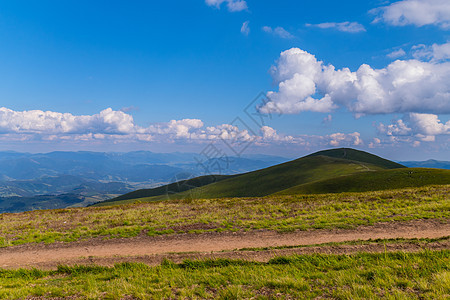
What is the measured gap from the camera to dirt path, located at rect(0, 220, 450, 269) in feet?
50.5

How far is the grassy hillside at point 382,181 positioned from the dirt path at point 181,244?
2016 inches

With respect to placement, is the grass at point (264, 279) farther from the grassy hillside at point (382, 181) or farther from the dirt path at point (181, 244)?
the grassy hillside at point (382, 181)

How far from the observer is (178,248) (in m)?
17.4

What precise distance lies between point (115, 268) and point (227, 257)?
19.5ft

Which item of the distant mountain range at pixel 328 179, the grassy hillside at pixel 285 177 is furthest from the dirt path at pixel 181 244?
the grassy hillside at pixel 285 177

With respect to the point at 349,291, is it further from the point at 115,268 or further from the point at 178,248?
the point at 178,248

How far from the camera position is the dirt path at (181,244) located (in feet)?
50.5

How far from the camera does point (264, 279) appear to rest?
9125 mm

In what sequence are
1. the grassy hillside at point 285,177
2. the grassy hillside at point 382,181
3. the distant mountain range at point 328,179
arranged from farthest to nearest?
the grassy hillside at point 285,177
the distant mountain range at point 328,179
the grassy hillside at point 382,181

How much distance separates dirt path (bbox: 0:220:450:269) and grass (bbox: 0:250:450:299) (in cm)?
229

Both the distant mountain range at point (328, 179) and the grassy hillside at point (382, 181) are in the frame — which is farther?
the distant mountain range at point (328, 179)

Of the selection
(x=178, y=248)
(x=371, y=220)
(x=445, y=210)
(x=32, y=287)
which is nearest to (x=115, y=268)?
(x=32, y=287)

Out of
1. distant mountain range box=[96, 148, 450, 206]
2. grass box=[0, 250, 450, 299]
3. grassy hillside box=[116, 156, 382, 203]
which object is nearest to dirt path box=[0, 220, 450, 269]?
grass box=[0, 250, 450, 299]

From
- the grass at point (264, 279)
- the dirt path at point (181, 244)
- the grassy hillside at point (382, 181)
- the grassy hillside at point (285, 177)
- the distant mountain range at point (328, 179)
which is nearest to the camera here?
the grass at point (264, 279)
